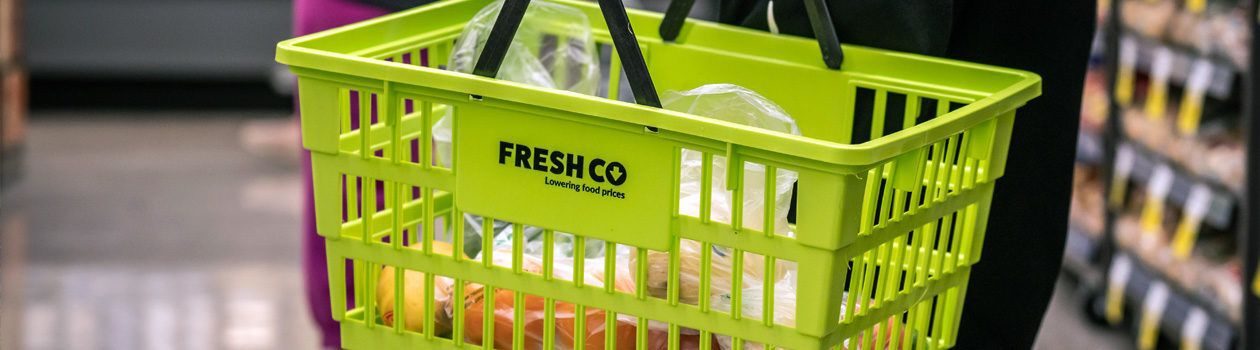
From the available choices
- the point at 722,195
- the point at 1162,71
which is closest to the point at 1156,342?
the point at 1162,71

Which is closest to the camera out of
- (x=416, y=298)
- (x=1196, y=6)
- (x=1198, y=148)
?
(x=416, y=298)

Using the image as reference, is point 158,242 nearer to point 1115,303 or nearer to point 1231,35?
point 1115,303

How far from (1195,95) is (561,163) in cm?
298

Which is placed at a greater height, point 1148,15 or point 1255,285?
point 1148,15

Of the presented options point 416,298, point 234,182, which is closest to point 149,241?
point 234,182

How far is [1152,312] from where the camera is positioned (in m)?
3.79

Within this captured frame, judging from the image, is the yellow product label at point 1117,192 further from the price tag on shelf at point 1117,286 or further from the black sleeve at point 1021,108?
the black sleeve at point 1021,108

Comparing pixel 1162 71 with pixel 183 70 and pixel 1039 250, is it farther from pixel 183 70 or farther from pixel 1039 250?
pixel 183 70

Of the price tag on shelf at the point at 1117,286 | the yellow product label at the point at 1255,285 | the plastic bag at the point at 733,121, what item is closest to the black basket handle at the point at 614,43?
the plastic bag at the point at 733,121

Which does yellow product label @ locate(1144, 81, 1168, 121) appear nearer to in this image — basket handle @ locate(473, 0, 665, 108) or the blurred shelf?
the blurred shelf

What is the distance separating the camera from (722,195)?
1092 millimetres

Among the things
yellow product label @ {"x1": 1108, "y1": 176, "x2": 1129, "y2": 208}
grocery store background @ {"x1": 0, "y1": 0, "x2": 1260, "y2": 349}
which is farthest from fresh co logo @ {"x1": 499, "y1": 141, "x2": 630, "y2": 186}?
yellow product label @ {"x1": 1108, "y1": 176, "x2": 1129, "y2": 208}

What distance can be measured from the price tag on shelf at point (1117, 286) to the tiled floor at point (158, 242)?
0.10 meters

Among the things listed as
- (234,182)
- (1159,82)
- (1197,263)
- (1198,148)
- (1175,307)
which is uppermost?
(1159,82)
